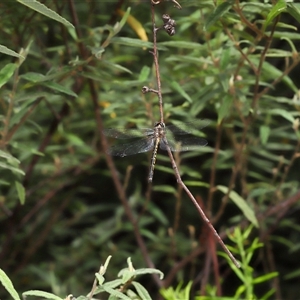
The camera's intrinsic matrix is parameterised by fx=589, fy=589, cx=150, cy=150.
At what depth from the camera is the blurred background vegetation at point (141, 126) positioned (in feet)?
3.60

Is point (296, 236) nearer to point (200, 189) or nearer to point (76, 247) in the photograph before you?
point (200, 189)

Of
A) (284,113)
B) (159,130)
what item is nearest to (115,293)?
(159,130)

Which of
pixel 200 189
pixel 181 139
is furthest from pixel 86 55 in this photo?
pixel 200 189

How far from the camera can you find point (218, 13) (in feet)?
2.97

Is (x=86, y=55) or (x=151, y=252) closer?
(x=86, y=55)

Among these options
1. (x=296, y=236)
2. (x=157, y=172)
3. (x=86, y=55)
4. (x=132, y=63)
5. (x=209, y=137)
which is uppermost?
(x=86, y=55)

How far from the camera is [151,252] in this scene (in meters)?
1.78

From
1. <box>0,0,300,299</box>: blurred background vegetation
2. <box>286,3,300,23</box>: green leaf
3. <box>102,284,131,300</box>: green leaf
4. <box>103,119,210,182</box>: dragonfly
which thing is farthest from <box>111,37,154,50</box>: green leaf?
<box>102,284,131,300</box>: green leaf

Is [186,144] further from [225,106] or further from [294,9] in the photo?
[294,9]

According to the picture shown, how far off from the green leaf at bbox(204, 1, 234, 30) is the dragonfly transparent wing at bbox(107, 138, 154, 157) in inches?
10.2

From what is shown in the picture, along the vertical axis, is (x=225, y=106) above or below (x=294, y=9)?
below

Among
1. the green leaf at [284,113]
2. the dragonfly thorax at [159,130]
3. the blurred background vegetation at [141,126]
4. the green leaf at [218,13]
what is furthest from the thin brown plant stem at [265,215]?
the green leaf at [218,13]

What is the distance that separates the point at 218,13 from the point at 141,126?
1.44ft

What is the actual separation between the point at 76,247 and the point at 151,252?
0.25 m
